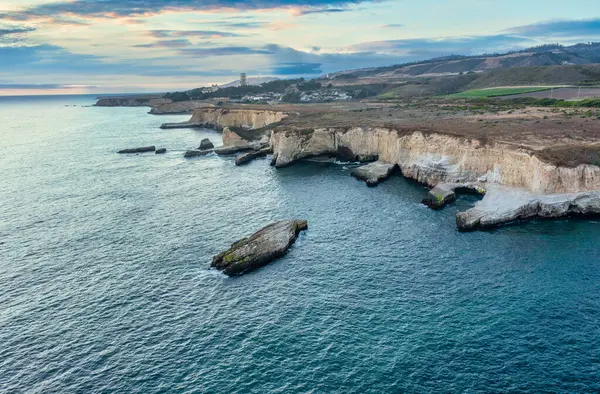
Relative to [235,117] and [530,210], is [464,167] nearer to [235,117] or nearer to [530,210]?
[530,210]

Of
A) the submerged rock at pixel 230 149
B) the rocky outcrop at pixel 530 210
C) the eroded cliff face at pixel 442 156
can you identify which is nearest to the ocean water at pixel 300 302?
the rocky outcrop at pixel 530 210

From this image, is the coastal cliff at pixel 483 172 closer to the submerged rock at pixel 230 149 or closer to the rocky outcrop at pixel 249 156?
the rocky outcrop at pixel 249 156

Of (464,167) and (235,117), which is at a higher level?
(235,117)

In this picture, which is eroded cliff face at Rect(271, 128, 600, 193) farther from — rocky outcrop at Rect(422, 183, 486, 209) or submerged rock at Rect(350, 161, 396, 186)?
submerged rock at Rect(350, 161, 396, 186)

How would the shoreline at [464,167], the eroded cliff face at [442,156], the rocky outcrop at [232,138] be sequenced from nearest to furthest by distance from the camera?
the shoreline at [464,167] → the eroded cliff face at [442,156] → the rocky outcrop at [232,138]

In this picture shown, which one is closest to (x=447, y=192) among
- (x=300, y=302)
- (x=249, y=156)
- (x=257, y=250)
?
(x=257, y=250)

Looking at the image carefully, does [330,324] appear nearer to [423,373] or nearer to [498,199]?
[423,373]
